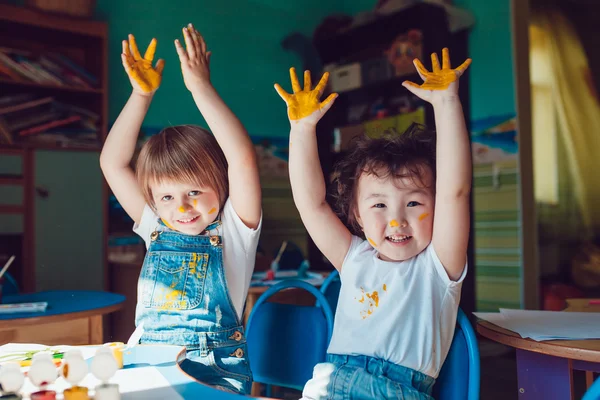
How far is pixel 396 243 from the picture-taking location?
3.92ft

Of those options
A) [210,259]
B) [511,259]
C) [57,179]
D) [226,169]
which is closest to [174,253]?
[210,259]

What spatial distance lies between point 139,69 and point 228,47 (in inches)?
132

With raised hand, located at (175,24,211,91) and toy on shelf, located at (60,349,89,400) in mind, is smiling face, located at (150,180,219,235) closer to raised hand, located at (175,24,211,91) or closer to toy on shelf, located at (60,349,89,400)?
raised hand, located at (175,24,211,91)

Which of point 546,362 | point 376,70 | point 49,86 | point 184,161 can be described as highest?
point 376,70

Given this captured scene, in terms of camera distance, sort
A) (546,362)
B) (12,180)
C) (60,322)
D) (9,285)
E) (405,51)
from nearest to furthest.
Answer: (546,362) < (60,322) < (9,285) < (12,180) < (405,51)

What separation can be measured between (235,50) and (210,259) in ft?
11.7

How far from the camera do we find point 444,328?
118cm

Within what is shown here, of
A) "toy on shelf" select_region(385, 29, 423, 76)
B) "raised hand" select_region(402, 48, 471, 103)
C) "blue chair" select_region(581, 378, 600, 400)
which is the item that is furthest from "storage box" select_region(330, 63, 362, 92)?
"blue chair" select_region(581, 378, 600, 400)

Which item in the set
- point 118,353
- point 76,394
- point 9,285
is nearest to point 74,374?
point 76,394

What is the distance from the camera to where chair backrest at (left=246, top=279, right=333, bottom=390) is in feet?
4.89

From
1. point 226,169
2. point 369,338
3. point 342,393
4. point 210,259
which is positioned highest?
point 226,169

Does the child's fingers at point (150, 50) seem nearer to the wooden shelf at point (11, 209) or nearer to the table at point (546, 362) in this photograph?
the table at point (546, 362)

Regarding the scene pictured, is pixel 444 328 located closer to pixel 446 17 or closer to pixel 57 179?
pixel 57 179

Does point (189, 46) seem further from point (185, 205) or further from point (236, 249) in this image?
point (236, 249)
